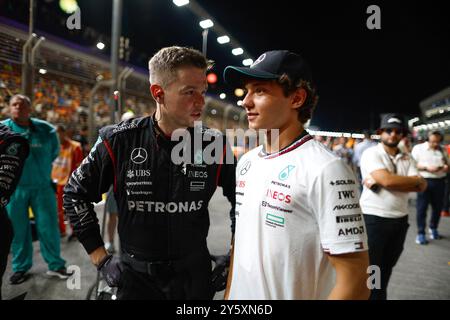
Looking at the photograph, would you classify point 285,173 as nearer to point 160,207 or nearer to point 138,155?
point 160,207

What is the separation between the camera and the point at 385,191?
8.79ft

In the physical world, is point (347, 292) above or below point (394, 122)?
below

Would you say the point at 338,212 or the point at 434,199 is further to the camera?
the point at 434,199

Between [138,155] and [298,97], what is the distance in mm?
858

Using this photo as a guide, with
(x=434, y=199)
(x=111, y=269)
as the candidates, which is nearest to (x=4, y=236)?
(x=111, y=269)

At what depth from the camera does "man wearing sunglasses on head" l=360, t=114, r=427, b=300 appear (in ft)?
8.55

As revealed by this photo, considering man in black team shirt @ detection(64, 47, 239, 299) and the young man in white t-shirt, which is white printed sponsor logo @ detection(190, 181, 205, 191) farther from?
the young man in white t-shirt

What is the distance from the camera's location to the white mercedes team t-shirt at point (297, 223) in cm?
103

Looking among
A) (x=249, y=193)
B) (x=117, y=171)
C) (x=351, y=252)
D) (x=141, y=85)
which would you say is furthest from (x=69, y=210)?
(x=141, y=85)

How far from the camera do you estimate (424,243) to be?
521 centimetres

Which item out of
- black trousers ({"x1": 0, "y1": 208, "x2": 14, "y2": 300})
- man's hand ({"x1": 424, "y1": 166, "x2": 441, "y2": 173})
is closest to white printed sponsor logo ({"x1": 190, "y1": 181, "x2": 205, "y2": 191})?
black trousers ({"x1": 0, "y1": 208, "x2": 14, "y2": 300})

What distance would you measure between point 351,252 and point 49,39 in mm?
8545
